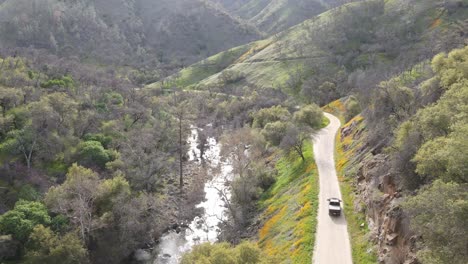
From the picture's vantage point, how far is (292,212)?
47781mm

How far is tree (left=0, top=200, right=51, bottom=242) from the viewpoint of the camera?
143 ft

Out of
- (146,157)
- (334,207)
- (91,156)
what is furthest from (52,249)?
(334,207)

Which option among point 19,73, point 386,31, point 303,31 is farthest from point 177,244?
point 303,31

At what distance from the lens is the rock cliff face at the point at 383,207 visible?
29730mm

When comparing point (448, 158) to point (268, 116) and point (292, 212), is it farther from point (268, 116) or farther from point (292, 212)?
point (268, 116)

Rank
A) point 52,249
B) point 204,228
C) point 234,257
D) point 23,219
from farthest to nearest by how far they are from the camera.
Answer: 1. point 204,228
2. point 23,219
3. point 52,249
4. point 234,257

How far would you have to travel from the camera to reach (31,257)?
4141 centimetres

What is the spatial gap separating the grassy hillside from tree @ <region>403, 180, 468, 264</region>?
103 metres

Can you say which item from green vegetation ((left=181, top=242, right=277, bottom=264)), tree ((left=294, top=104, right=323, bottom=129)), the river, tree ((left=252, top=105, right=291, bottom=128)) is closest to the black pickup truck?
green vegetation ((left=181, top=242, right=277, bottom=264))

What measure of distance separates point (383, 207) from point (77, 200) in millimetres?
34851

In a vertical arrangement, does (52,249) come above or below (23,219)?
below

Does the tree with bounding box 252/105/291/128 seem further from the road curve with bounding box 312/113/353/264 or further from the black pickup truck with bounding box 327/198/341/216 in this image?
the black pickup truck with bounding box 327/198/341/216

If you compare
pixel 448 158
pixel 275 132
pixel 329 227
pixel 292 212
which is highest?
pixel 448 158

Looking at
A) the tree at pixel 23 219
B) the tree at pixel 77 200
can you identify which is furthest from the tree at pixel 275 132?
the tree at pixel 23 219
